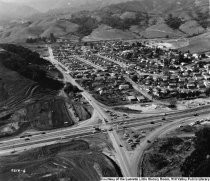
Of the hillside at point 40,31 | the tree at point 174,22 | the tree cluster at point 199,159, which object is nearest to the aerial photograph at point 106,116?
the tree cluster at point 199,159

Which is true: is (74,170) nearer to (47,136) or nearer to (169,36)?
(47,136)

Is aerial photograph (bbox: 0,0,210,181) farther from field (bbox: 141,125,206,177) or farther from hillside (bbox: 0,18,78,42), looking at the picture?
hillside (bbox: 0,18,78,42)

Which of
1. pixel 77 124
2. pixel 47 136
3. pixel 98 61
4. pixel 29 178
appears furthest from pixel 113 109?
pixel 98 61

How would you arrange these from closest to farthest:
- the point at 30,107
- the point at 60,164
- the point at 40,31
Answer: the point at 60,164
the point at 30,107
the point at 40,31

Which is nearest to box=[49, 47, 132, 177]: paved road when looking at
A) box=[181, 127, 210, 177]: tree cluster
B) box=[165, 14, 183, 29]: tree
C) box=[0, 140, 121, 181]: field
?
box=[0, 140, 121, 181]: field

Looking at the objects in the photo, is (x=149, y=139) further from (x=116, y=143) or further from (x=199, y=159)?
(x=199, y=159)

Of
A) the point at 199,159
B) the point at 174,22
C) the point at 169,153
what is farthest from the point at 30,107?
the point at 174,22

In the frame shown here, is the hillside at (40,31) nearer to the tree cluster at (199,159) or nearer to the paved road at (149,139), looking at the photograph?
the paved road at (149,139)

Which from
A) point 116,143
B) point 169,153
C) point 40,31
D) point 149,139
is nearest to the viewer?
point 169,153
